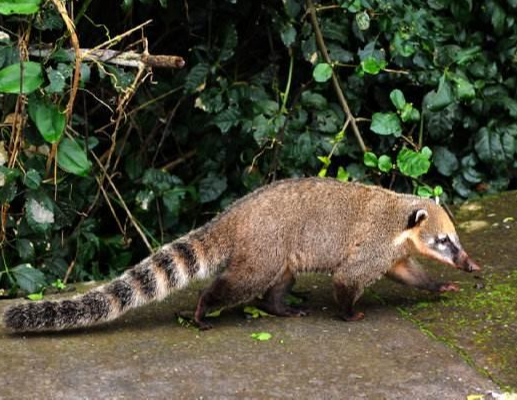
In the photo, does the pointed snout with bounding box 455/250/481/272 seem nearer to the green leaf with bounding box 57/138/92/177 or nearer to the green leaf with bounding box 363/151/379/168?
the green leaf with bounding box 363/151/379/168

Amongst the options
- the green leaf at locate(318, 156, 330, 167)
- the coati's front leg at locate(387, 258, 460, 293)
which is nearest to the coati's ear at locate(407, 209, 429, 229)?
the coati's front leg at locate(387, 258, 460, 293)

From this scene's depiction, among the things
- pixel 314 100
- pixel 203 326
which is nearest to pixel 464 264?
pixel 203 326

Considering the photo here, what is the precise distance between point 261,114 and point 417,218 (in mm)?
1722

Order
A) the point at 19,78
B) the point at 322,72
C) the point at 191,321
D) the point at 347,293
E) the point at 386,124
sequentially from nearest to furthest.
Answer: the point at 19,78 < the point at 191,321 < the point at 347,293 < the point at 322,72 < the point at 386,124

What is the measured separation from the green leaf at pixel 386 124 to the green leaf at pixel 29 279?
8.42ft

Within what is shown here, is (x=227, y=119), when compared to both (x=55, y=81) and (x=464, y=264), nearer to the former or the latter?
(x=55, y=81)

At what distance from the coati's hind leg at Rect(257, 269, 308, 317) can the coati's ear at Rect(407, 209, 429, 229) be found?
2.45ft

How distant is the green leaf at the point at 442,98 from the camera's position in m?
6.71

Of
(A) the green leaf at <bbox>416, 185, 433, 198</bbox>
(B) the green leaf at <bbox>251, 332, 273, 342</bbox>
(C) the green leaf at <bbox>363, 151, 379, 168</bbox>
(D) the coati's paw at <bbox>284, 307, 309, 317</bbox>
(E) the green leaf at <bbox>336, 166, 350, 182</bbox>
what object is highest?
(C) the green leaf at <bbox>363, 151, 379, 168</bbox>

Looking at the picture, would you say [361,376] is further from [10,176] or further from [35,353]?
[10,176]

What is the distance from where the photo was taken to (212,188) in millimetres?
7121

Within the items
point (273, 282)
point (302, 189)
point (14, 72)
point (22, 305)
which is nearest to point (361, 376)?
point (273, 282)

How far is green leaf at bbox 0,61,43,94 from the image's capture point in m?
5.15

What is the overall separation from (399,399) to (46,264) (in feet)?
9.99
